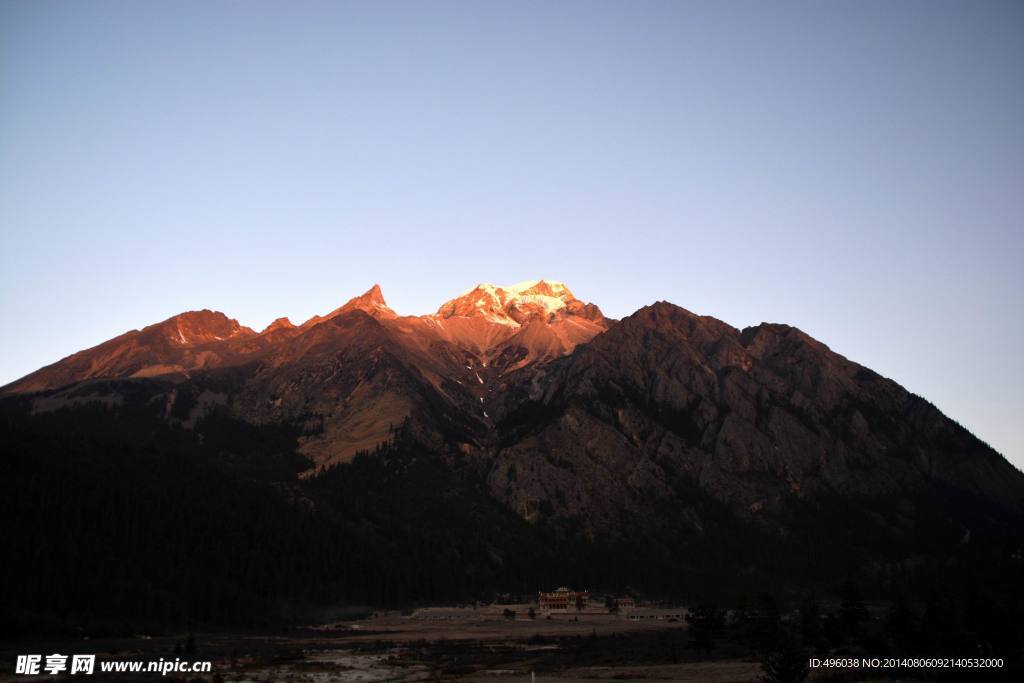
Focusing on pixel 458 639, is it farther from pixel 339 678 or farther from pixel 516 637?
pixel 339 678

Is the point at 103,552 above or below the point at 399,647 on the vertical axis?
above

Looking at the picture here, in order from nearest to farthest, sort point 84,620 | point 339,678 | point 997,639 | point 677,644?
point 997,639
point 339,678
point 677,644
point 84,620

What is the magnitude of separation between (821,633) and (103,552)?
13729 cm

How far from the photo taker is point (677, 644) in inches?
5551

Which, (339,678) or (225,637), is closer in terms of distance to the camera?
(339,678)

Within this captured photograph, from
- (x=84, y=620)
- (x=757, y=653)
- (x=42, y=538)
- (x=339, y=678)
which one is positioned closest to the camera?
(x=339, y=678)

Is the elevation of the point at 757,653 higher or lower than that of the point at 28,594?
lower

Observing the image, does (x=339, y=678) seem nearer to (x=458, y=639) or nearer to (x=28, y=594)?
(x=458, y=639)

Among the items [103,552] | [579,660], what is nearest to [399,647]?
[579,660]

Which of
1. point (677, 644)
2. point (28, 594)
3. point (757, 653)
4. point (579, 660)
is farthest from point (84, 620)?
point (757, 653)

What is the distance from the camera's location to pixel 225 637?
167m

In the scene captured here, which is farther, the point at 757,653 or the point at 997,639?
the point at 757,653

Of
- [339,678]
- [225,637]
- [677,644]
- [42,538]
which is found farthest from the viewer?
[42,538]

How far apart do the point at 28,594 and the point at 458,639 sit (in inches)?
2826
